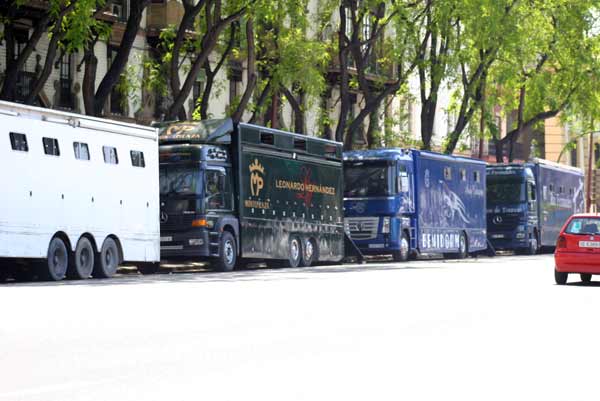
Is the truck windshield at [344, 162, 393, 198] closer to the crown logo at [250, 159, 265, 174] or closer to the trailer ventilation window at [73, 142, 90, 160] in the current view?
the crown logo at [250, 159, 265, 174]

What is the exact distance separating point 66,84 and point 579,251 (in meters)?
23.9

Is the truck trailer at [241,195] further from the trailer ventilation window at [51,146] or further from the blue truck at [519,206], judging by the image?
the blue truck at [519,206]

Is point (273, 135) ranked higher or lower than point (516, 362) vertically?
higher

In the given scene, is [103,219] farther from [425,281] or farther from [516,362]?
[516,362]

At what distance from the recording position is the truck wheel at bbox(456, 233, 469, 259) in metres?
51.7

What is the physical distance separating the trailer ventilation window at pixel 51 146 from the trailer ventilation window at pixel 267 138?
9720mm

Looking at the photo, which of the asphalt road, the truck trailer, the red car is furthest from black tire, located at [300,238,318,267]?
the asphalt road

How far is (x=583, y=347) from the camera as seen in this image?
46.5ft

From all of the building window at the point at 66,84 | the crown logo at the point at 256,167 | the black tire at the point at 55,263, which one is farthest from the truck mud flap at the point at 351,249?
the black tire at the point at 55,263

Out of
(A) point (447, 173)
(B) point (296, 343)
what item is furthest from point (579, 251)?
(A) point (447, 173)

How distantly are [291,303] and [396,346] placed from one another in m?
6.96

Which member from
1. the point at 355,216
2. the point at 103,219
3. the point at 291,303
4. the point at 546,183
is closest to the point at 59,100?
the point at 355,216

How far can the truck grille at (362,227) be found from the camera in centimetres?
4535

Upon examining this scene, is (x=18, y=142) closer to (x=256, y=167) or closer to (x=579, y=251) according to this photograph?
(x=579, y=251)
